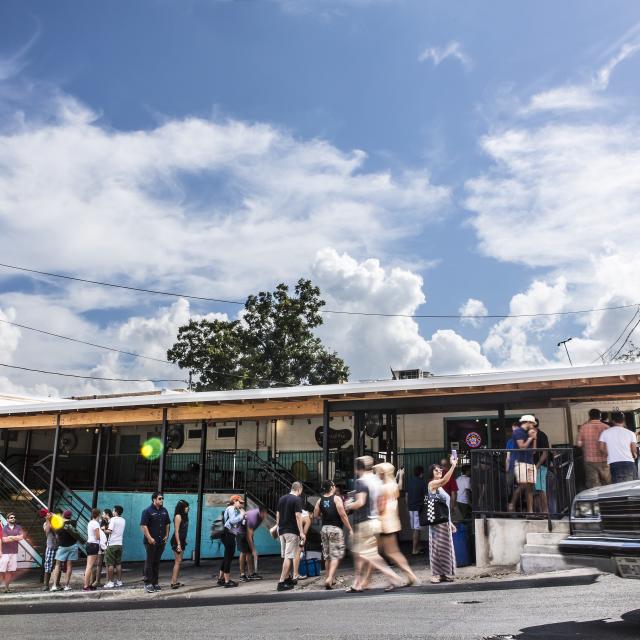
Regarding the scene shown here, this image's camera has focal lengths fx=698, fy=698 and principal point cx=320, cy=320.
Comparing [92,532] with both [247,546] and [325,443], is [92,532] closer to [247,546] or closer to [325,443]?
[247,546]

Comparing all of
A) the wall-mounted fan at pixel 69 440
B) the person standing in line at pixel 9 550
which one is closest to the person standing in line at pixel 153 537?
the person standing in line at pixel 9 550

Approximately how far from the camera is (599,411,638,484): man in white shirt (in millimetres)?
9641

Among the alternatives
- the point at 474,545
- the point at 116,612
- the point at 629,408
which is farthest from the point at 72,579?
the point at 629,408

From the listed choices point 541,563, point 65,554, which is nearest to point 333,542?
point 541,563

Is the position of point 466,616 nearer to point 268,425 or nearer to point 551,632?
point 551,632

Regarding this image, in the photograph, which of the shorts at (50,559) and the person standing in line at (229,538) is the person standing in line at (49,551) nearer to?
the shorts at (50,559)

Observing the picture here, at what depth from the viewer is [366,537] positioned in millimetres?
9016

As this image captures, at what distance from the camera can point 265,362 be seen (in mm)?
38531

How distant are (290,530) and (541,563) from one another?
3.91 meters

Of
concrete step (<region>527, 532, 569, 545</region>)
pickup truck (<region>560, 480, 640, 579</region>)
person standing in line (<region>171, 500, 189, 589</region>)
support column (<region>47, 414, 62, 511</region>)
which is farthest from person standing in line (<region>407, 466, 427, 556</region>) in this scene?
support column (<region>47, 414, 62, 511</region>)

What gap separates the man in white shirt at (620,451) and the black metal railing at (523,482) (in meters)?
0.66

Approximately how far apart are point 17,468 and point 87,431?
102 inches

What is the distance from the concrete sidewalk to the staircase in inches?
10.7

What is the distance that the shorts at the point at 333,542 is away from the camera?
33.7 feet
